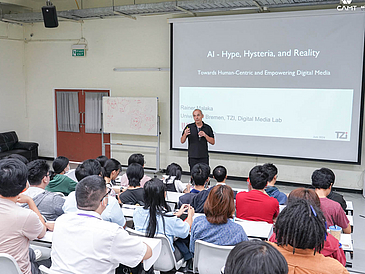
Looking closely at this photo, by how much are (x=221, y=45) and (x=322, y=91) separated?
2.01 metres

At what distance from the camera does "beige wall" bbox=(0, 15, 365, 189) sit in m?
7.02

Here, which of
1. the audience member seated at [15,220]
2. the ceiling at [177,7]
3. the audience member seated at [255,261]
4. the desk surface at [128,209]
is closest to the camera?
the audience member seated at [255,261]

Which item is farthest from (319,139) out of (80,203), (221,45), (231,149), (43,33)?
(43,33)

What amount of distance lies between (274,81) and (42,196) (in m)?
4.64

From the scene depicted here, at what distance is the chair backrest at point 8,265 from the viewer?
6.48 feet

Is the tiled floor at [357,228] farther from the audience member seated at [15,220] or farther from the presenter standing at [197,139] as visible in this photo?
the audience member seated at [15,220]

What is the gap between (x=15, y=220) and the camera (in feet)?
6.98

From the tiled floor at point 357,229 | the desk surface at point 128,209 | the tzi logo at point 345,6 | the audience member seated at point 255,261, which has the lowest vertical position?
the tiled floor at point 357,229

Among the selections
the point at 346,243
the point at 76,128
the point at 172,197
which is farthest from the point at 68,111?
the point at 346,243

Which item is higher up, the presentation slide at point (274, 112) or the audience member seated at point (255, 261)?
the presentation slide at point (274, 112)

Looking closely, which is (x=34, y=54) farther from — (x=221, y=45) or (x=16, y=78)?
(x=221, y=45)

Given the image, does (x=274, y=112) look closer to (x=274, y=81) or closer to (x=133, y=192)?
(x=274, y=81)

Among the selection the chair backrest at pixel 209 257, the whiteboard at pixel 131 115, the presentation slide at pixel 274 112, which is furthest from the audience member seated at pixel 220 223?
the whiteboard at pixel 131 115

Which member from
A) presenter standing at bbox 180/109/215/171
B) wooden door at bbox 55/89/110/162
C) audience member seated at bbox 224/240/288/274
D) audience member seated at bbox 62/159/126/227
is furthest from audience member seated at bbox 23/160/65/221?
wooden door at bbox 55/89/110/162
